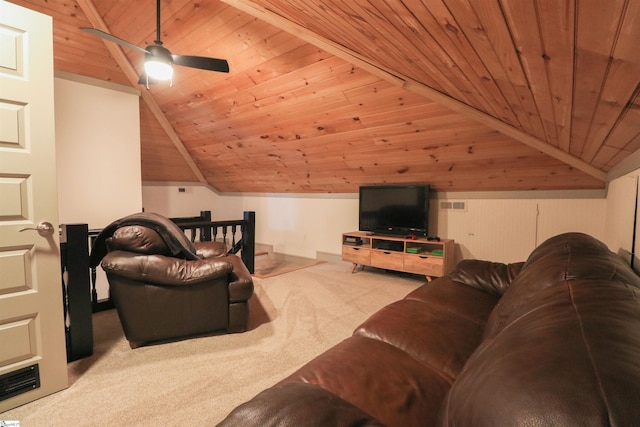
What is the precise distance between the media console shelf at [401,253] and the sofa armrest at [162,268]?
2.49 meters

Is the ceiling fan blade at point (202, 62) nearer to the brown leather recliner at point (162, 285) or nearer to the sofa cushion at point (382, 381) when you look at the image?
the brown leather recliner at point (162, 285)

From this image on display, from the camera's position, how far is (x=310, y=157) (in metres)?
4.36

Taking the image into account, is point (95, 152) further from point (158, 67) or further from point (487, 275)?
point (487, 275)

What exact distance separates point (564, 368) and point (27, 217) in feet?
7.82

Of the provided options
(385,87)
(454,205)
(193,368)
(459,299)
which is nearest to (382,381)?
(459,299)

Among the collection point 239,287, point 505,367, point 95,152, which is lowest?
point 239,287

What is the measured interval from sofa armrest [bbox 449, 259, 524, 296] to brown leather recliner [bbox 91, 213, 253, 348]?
70.7 inches

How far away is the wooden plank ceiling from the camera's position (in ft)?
3.48

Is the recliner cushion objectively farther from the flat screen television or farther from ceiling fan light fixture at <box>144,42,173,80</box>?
the flat screen television

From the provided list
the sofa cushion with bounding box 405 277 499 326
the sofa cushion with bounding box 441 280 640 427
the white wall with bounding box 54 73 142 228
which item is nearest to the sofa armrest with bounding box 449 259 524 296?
the sofa cushion with bounding box 405 277 499 326

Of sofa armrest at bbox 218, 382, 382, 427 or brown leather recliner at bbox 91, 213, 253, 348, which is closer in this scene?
sofa armrest at bbox 218, 382, 382, 427

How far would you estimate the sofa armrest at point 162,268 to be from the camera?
2125 millimetres

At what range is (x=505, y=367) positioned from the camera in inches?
22.6

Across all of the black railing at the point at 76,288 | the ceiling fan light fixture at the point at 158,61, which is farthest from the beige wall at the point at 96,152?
the ceiling fan light fixture at the point at 158,61
